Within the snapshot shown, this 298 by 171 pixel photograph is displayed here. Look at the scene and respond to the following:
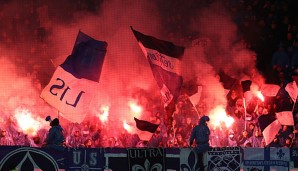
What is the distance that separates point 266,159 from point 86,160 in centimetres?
266

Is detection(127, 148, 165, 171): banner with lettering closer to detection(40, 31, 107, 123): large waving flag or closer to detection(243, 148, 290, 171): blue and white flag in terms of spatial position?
detection(243, 148, 290, 171): blue and white flag

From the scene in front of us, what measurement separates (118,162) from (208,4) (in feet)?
23.2

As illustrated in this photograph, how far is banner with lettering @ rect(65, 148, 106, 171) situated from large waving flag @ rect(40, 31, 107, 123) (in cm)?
326

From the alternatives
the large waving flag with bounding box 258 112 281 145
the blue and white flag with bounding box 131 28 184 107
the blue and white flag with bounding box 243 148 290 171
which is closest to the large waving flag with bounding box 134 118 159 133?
the blue and white flag with bounding box 131 28 184 107

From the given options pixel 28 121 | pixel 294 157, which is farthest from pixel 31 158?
pixel 28 121

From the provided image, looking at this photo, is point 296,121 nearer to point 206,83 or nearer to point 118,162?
point 206,83

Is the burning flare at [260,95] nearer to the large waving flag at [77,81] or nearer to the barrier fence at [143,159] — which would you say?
the large waving flag at [77,81]

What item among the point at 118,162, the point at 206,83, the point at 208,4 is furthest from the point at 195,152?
the point at 208,4

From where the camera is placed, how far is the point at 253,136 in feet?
41.7

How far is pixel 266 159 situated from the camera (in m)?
9.05

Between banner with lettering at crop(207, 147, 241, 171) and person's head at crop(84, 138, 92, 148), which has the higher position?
person's head at crop(84, 138, 92, 148)

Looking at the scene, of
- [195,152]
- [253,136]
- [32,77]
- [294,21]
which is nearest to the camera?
[195,152]

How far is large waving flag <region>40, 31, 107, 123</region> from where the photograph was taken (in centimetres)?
1234

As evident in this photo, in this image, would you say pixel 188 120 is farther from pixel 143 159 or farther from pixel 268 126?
pixel 143 159
